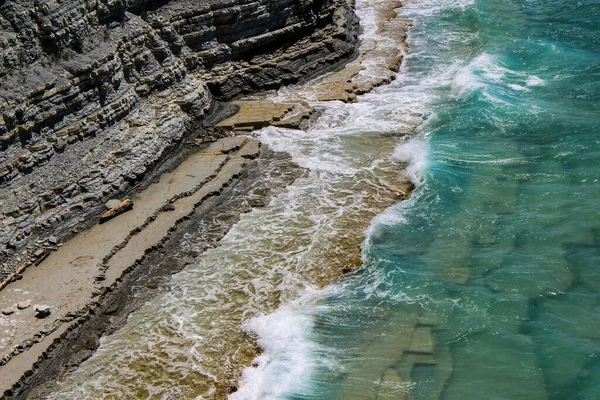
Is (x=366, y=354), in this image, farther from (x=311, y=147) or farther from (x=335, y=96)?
(x=335, y=96)

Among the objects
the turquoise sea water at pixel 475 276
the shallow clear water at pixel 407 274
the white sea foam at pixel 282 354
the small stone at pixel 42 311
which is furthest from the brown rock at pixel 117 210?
the turquoise sea water at pixel 475 276

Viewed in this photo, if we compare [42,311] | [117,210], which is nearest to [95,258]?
[117,210]

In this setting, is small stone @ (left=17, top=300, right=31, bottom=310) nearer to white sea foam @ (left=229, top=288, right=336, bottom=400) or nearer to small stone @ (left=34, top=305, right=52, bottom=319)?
small stone @ (left=34, top=305, right=52, bottom=319)

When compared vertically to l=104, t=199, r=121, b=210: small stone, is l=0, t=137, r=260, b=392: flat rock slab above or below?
below

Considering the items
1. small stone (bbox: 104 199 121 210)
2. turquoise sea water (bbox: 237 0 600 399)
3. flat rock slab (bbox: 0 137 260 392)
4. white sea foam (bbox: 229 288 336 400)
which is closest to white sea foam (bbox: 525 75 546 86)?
turquoise sea water (bbox: 237 0 600 399)

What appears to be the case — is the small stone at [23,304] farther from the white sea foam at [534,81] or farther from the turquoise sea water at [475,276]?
the white sea foam at [534,81]

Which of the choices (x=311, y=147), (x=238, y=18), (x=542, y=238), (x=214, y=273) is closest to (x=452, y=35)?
(x=238, y=18)
